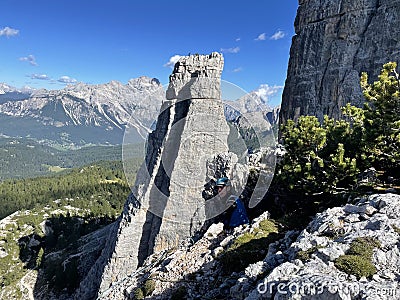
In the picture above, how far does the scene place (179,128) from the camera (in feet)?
110

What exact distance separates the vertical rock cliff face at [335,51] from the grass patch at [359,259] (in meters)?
52.3

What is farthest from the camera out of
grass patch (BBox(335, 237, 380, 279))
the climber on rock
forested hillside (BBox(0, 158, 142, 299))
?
forested hillside (BBox(0, 158, 142, 299))

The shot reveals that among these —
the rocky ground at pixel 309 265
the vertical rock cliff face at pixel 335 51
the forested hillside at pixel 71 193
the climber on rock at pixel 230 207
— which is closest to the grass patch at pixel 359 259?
the rocky ground at pixel 309 265

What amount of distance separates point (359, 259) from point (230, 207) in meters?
17.8

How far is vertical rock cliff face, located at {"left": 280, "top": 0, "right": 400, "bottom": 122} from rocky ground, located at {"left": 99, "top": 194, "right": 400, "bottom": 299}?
47.4m

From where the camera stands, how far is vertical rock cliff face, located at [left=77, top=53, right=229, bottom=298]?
30.5 metres

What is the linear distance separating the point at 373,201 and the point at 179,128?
21627 mm

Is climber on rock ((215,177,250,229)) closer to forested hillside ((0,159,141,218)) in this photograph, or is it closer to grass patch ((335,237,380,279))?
grass patch ((335,237,380,279))

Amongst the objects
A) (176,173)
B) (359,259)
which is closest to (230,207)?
(176,173)

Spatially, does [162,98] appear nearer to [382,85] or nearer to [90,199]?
[382,85]

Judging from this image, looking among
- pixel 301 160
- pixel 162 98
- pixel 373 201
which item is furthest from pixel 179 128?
pixel 373 201

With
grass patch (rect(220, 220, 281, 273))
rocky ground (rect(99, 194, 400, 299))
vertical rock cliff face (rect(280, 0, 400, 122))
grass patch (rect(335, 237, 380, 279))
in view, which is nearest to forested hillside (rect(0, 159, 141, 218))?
vertical rock cliff face (rect(280, 0, 400, 122))

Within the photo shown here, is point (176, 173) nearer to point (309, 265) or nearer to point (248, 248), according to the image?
point (248, 248)

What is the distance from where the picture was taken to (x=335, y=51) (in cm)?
6175
